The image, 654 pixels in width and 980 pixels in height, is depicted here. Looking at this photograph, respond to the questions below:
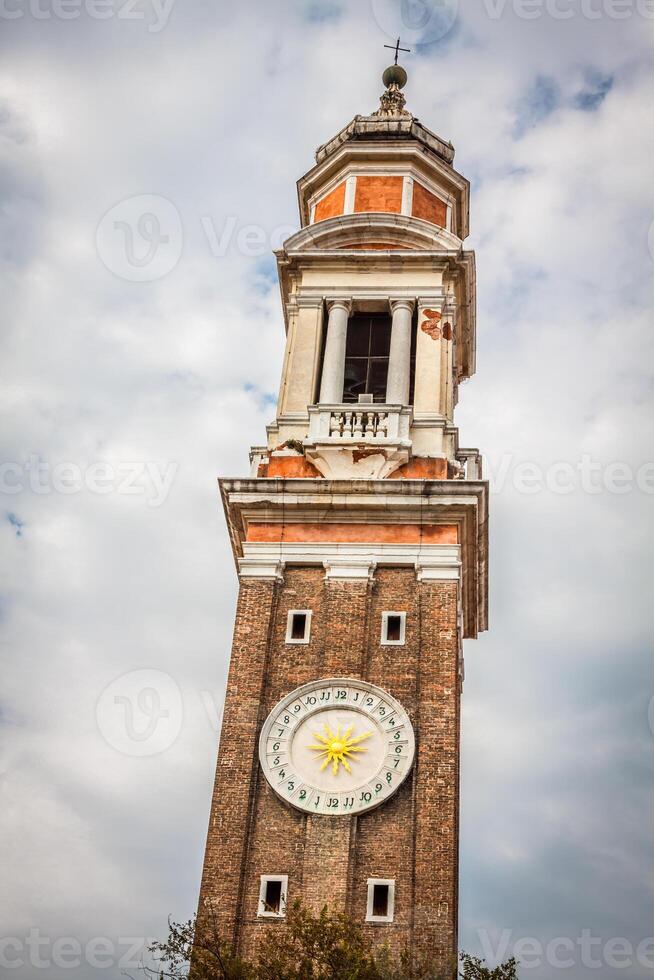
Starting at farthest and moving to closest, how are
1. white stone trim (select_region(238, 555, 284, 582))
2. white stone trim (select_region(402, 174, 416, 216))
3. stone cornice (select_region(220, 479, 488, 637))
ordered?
1. white stone trim (select_region(402, 174, 416, 216))
2. stone cornice (select_region(220, 479, 488, 637))
3. white stone trim (select_region(238, 555, 284, 582))

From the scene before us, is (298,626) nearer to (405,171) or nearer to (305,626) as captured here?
(305,626)

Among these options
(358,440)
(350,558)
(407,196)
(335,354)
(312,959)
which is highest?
(407,196)

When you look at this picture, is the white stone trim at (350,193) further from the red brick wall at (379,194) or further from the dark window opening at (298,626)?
the dark window opening at (298,626)

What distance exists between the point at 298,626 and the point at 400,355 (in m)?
8.85

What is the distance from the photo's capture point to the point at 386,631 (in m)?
34.3

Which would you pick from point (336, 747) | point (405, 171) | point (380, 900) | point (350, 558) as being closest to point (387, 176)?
point (405, 171)

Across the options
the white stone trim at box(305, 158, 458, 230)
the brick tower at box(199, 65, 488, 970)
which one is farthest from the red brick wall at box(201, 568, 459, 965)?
the white stone trim at box(305, 158, 458, 230)

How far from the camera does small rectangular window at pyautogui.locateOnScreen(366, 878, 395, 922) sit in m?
30.0

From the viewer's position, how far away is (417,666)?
33562 millimetres

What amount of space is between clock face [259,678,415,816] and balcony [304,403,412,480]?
6156 mm

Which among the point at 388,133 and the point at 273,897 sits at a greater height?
the point at 388,133

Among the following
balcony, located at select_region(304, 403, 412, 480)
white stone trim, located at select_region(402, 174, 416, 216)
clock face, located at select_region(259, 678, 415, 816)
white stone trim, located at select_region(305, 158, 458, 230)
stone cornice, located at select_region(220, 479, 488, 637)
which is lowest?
clock face, located at select_region(259, 678, 415, 816)

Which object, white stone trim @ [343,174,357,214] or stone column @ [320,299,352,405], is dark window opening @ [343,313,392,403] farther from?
white stone trim @ [343,174,357,214]

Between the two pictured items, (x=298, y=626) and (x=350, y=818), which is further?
(x=298, y=626)
